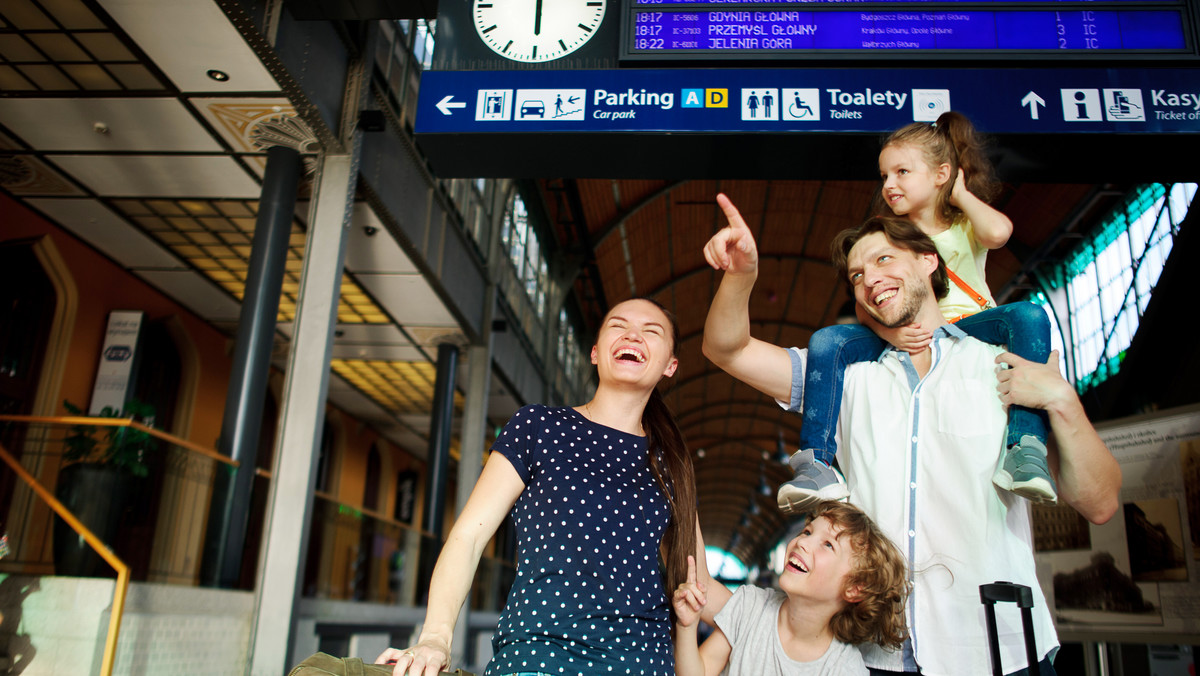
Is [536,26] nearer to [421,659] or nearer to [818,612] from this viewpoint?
[818,612]

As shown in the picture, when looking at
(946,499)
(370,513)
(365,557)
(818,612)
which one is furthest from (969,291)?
(365,557)

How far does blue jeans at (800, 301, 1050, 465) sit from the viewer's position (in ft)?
6.58

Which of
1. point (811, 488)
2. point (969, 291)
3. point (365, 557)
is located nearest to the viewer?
point (811, 488)

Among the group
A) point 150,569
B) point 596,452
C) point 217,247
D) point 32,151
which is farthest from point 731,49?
point 217,247

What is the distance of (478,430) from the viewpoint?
1463 cm

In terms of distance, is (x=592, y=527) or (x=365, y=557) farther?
(x=365, y=557)

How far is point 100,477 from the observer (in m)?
6.25

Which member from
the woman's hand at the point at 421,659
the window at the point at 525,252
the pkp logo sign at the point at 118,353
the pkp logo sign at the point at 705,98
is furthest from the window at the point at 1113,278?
the pkp logo sign at the point at 118,353

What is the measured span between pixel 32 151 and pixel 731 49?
832 centimetres

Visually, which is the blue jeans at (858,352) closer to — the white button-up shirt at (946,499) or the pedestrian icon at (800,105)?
the white button-up shirt at (946,499)

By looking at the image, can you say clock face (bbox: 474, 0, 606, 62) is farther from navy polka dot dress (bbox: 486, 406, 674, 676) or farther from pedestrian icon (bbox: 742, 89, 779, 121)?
navy polka dot dress (bbox: 486, 406, 674, 676)

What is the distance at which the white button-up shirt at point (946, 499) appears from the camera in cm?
188

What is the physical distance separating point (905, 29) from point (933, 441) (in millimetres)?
2804

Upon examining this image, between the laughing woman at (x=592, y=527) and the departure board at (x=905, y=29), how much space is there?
2.31 metres
